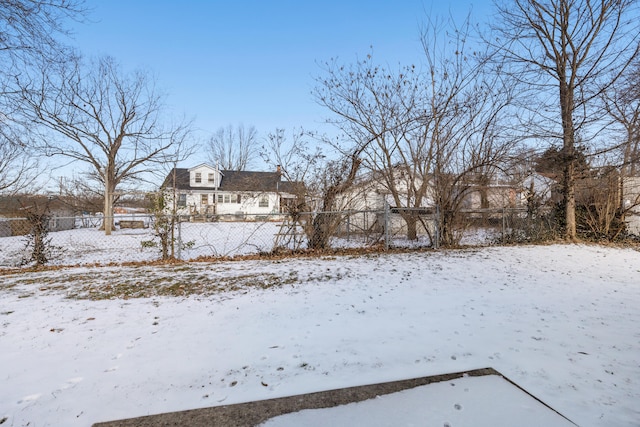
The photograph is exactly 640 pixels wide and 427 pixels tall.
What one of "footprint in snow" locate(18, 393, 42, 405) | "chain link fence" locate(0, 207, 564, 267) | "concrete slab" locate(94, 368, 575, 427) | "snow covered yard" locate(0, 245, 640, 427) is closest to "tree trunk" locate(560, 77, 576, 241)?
"chain link fence" locate(0, 207, 564, 267)

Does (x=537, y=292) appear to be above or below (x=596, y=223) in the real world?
below

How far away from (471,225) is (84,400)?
10.0 meters

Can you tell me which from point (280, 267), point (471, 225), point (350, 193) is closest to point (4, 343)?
point (280, 267)

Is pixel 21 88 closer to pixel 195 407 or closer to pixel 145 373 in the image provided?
pixel 145 373

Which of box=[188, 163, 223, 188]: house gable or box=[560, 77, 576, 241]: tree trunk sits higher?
box=[188, 163, 223, 188]: house gable

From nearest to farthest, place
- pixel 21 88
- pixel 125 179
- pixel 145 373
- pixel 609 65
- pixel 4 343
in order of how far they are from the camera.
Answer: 1. pixel 145 373
2. pixel 4 343
3. pixel 21 88
4. pixel 609 65
5. pixel 125 179

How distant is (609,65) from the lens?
8.74 metres

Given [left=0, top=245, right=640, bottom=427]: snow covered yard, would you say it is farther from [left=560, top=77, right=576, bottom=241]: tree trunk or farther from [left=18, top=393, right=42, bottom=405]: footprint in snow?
[left=560, top=77, right=576, bottom=241]: tree trunk

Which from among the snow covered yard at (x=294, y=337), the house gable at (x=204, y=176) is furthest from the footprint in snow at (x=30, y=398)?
the house gable at (x=204, y=176)

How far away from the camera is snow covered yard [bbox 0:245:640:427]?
2104 mm

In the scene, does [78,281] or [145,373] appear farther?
[78,281]

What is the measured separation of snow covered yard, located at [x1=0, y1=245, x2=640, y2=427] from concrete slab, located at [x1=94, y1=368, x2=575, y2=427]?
0.10 metres

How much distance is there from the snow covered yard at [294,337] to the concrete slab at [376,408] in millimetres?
98

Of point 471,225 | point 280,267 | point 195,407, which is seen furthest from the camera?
point 471,225
